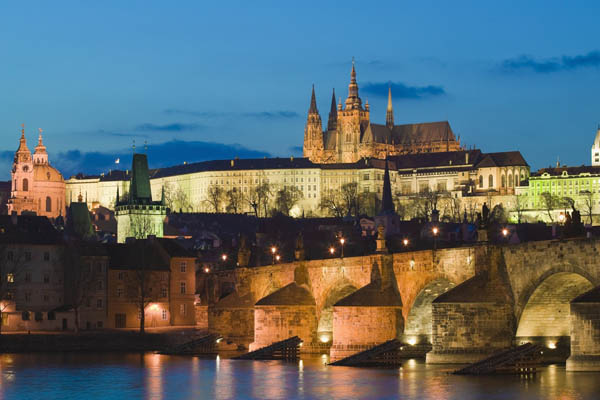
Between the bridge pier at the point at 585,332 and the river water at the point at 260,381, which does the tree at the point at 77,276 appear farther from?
the bridge pier at the point at 585,332

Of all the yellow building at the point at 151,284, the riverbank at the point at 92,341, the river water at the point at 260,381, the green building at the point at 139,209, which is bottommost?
the river water at the point at 260,381

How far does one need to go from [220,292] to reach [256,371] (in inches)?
1151

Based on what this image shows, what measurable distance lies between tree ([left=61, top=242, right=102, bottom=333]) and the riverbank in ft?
23.9

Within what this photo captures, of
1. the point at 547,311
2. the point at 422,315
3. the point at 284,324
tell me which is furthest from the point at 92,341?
the point at 547,311

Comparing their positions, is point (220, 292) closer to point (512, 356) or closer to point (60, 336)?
point (60, 336)

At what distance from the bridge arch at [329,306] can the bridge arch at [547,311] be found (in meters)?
19.8

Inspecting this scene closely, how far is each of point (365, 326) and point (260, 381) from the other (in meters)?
8.78

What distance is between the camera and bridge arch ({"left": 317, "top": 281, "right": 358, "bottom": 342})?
81.8m

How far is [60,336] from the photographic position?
95.4 metres

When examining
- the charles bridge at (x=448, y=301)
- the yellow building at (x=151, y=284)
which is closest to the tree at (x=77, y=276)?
the yellow building at (x=151, y=284)

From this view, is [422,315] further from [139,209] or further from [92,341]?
[139,209]

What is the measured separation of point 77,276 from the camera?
106 metres

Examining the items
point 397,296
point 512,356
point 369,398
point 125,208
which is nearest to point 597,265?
point 512,356

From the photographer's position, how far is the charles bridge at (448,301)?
5788cm
